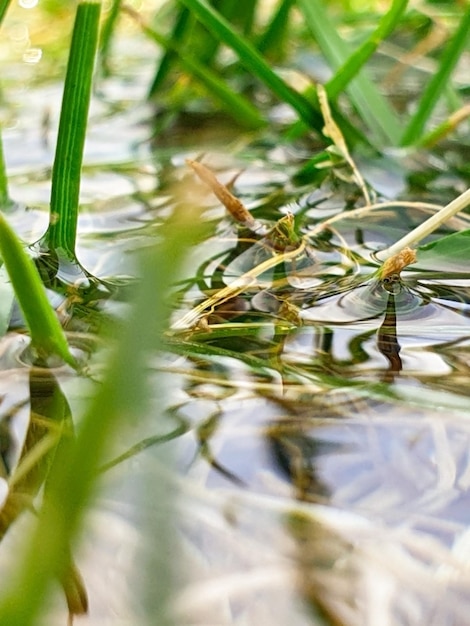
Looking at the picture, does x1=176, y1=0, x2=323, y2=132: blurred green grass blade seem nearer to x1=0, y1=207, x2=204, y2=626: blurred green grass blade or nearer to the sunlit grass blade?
the sunlit grass blade

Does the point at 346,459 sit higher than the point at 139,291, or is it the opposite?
the point at 139,291

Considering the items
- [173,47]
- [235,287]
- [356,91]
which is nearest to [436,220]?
[235,287]

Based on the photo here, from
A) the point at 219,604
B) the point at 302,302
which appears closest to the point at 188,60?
the point at 302,302

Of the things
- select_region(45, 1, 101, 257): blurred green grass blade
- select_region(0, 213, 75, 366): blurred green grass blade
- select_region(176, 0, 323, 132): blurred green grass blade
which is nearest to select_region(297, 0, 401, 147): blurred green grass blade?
select_region(176, 0, 323, 132): blurred green grass blade

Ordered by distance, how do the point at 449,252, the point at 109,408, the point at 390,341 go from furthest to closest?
the point at 449,252
the point at 390,341
the point at 109,408

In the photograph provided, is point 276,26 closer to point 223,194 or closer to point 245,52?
point 245,52

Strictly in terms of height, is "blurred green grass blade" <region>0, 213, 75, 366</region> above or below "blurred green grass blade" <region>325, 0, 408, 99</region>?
below

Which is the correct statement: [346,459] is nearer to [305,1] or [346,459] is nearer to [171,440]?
[171,440]
